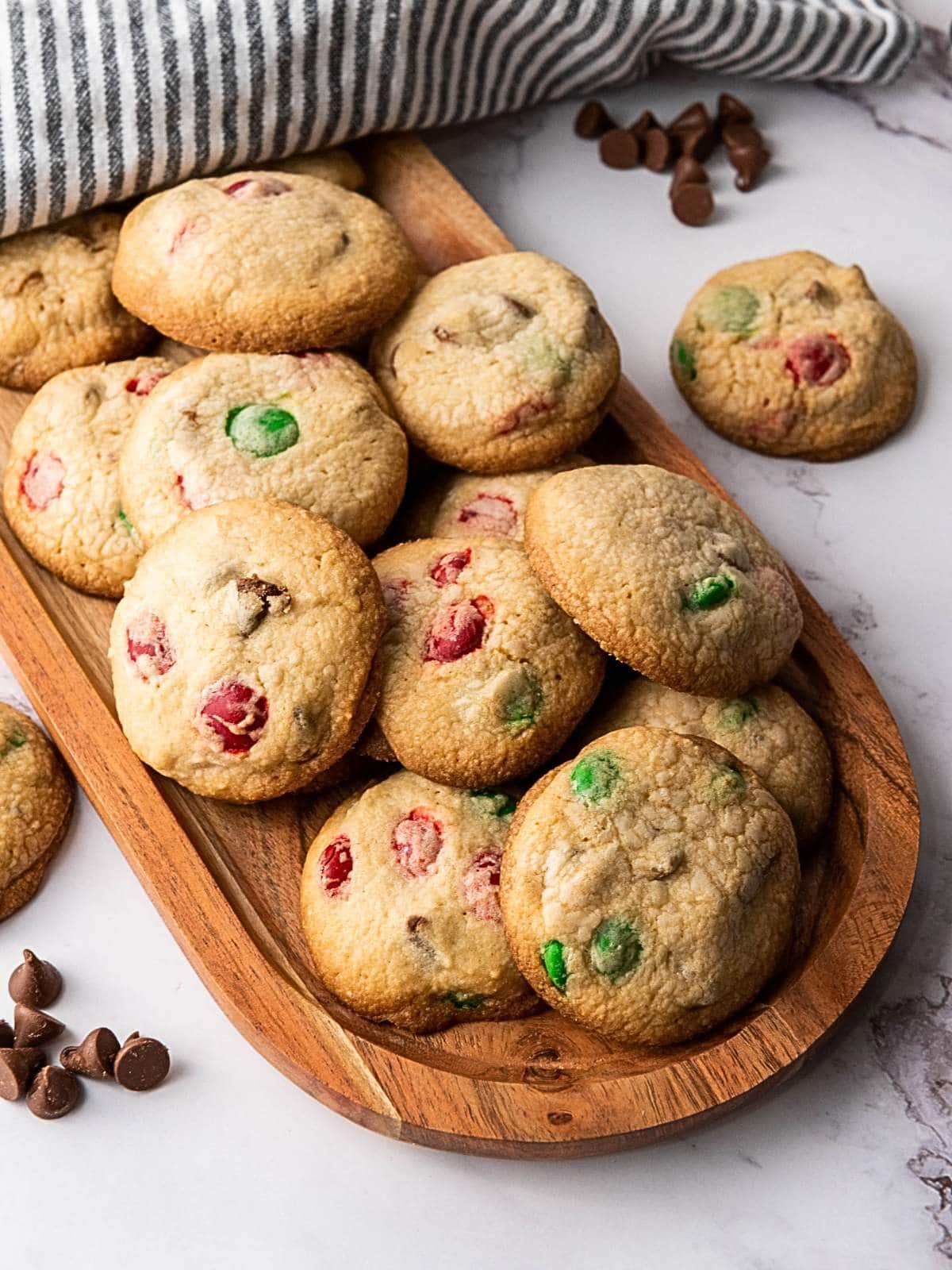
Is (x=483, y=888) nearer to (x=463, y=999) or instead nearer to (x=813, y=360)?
(x=463, y=999)

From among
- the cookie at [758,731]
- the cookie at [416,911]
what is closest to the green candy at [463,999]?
the cookie at [416,911]

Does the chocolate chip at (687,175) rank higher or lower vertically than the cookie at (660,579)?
higher

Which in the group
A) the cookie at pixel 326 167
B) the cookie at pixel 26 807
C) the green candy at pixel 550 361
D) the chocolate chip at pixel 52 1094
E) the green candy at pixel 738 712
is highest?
the cookie at pixel 326 167

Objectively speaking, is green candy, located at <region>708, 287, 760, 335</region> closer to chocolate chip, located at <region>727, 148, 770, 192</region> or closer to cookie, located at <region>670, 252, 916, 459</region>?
cookie, located at <region>670, 252, 916, 459</region>

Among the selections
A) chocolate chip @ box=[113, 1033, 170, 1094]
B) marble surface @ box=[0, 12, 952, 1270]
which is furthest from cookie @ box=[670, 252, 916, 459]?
chocolate chip @ box=[113, 1033, 170, 1094]

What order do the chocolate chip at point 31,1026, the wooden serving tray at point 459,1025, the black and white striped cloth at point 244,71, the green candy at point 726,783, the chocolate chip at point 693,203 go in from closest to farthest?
1. the wooden serving tray at point 459,1025
2. the green candy at point 726,783
3. the chocolate chip at point 31,1026
4. the black and white striped cloth at point 244,71
5. the chocolate chip at point 693,203

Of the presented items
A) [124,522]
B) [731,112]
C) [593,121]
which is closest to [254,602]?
[124,522]

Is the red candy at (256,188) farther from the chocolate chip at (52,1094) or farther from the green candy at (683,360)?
the chocolate chip at (52,1094)
